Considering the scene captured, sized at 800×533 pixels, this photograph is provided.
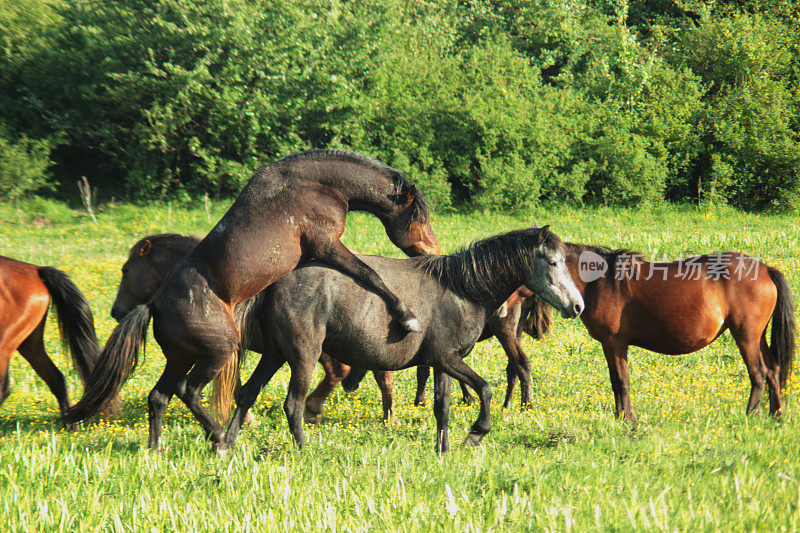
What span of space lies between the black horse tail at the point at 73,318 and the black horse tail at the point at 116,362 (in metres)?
1.76

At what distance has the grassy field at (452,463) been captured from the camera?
4.04 meters

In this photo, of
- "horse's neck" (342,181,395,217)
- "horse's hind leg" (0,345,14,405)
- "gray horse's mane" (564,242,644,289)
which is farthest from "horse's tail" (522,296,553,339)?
"horse's hind leg" (0,345,14,405)

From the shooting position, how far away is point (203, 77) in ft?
85.2

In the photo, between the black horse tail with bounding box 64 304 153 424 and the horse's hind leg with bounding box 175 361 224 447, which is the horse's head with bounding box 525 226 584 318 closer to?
the horse's hind leg with bounding box 175 361 224 447

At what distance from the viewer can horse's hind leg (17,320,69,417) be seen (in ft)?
24.3

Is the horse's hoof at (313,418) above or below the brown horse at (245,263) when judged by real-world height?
below

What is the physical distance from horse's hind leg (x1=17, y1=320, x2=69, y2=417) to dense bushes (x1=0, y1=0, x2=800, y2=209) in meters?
20.4

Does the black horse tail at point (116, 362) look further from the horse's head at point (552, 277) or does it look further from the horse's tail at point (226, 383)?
the horse's head at point (552, 277)

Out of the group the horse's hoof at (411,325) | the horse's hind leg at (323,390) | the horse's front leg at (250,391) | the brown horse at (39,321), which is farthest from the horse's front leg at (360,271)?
the brown horse at (39,321)

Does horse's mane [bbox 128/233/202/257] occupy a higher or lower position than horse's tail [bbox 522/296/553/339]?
higher

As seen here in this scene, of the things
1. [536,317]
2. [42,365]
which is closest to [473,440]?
[536,317]

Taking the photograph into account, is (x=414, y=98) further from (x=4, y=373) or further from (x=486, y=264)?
(x=4, y=373)

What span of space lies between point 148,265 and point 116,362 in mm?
2071

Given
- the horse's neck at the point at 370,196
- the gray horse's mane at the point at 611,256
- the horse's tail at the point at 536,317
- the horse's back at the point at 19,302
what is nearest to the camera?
the horse's neck at the point at 370,196
